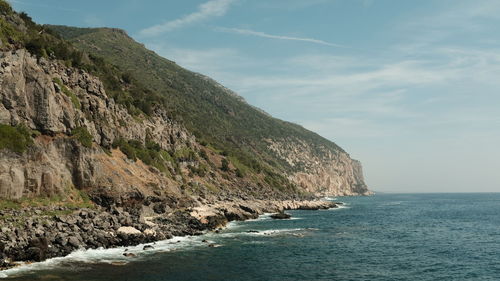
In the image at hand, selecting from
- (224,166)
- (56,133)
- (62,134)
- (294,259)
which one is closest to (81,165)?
(62,134)

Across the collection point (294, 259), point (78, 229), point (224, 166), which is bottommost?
point (294, 259)

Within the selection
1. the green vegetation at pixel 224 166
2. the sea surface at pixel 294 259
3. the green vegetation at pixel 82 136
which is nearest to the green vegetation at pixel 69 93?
the green vegetation at pixel 82 136

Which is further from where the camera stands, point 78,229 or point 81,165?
point 81,165

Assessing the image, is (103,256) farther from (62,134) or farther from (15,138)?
(62,134)

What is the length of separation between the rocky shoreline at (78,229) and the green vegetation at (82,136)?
1273cm

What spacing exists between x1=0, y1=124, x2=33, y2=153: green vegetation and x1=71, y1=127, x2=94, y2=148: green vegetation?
9.88 m

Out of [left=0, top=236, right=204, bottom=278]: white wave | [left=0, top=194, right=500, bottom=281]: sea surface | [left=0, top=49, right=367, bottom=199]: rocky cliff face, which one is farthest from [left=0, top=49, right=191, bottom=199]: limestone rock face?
[left=0, top=194, right=500, bottom=281]: sea surface

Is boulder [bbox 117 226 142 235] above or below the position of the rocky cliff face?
below

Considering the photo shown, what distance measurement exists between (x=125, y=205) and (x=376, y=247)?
42.8 meters

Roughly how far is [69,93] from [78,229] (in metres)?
32.8

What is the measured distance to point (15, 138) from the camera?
174 feet

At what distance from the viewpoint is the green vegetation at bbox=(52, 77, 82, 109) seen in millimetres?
70269

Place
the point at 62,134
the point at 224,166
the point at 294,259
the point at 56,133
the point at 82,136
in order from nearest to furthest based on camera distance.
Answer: the point at 294,259
the point at 56,133
the point at 62,134
the point at 82,136
the point at 224,166

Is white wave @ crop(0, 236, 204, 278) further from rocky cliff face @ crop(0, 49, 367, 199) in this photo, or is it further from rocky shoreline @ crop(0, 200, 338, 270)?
rocky cliff face @ crop(0, 49, 367, 199)
